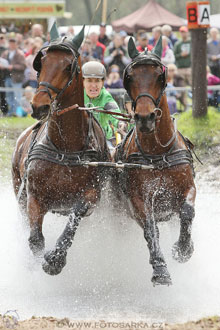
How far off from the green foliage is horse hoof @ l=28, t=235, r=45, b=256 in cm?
597

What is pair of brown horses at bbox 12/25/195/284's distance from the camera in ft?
19.6

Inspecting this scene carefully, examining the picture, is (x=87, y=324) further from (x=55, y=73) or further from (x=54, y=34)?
(x=54, y=34)

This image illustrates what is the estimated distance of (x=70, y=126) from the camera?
625cm

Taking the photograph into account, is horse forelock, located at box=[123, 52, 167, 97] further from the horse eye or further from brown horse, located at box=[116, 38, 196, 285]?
the horse eye

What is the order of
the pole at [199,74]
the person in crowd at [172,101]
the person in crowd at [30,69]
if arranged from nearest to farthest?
1. the pole at [199,74]
2. the person in crowd at [172,101]
3. the person in crowd at [30,69]

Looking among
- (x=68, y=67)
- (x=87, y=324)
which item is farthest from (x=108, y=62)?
(x=87, y=324)

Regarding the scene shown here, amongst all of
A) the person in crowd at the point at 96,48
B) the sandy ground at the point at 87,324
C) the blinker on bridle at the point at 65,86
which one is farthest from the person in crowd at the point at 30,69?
the sandy ground at the point at 87,324

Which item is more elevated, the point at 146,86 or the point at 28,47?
the point at 146,86

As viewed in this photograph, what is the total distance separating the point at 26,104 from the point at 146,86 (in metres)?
8.11

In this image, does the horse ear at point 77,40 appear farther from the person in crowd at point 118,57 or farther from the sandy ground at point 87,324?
the person in crowd at point 118,57

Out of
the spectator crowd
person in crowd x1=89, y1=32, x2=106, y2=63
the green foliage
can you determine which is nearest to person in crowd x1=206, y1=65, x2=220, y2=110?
the spectator crowd

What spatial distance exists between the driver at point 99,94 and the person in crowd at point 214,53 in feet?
25.1

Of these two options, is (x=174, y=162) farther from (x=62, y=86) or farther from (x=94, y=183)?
(x=62, y=86)

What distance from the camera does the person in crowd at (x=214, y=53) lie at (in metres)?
15.1
